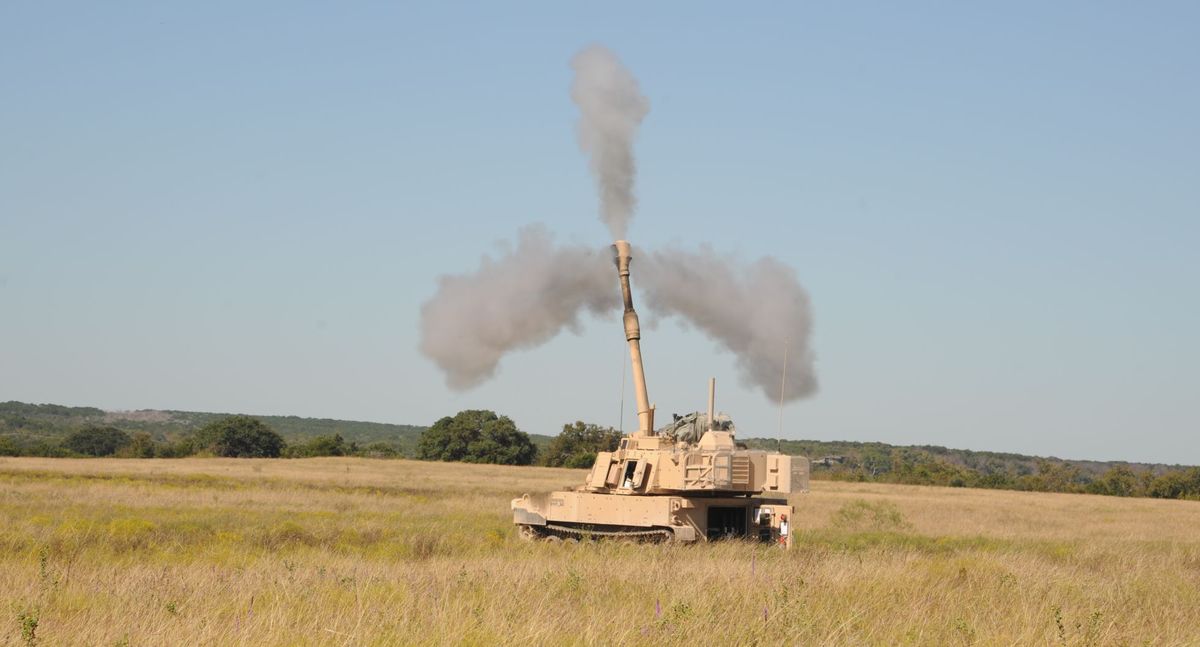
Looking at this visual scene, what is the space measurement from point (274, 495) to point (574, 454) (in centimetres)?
4071

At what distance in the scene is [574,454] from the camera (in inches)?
3081

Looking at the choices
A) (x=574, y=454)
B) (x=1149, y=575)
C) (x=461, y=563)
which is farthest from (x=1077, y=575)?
(x=574, y=454)

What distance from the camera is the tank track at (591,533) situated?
2188 centimetres

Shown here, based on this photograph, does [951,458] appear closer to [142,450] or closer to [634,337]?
[142,450]

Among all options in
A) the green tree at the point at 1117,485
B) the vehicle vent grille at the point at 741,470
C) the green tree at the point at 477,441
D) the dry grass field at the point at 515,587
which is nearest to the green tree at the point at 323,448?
the green tree at the point at 477,441

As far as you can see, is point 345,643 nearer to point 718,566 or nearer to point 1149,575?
point 718,566

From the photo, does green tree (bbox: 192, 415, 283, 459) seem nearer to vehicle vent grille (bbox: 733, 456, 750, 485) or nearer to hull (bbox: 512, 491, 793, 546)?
hull (bbox: 512, 491, 793, 546)

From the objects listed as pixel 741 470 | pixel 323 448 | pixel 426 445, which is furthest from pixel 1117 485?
pixel 741 470

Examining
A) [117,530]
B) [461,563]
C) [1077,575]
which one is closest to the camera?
[461,563]

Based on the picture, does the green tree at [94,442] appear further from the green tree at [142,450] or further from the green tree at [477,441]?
the green tree at [477,441]

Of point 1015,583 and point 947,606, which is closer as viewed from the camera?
point 947,606

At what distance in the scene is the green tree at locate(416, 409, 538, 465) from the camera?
8644 cm

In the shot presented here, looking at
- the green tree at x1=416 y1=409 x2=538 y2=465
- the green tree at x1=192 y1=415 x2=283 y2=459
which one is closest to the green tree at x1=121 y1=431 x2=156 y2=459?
the green tree at x1=192 y1=415 x2=283 y2=459

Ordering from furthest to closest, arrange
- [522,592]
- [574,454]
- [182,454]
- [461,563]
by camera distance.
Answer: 1. [182,454]
2. [574,454]
3. [461,563]
4. [522,592]
